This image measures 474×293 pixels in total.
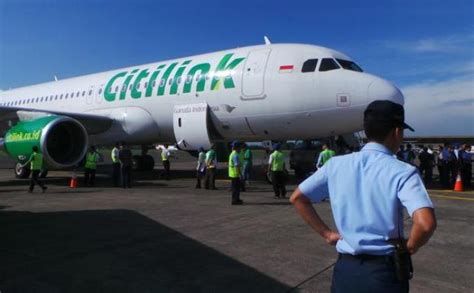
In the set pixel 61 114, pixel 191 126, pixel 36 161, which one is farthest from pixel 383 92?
pixel 61 114

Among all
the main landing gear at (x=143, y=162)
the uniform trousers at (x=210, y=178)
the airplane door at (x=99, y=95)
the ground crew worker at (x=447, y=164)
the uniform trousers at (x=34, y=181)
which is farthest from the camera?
the main landing gear at (x=143, y=162)

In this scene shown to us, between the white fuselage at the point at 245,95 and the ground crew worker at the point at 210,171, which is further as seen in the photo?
the ground crew worker at the point at 210,171

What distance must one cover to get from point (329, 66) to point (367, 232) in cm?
1026

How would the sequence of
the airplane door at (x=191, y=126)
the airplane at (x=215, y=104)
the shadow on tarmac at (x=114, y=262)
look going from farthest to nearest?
the airplane door at (x=191, y=126) → the airplane at (x=215, y=104) → the shadow on tarmac at (x=114, y=262)

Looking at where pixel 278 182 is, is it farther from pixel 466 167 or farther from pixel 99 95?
pixel 99 95

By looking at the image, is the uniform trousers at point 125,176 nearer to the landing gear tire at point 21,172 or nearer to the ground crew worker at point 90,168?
the ground crew worker at point 90,168

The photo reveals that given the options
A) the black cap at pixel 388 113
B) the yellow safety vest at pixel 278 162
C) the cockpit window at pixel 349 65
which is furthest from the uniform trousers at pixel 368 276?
the cockpit window at pixel 349 65

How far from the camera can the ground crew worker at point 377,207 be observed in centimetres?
204

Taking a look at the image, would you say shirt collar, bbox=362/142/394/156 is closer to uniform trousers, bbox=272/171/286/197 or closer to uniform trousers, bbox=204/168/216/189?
uniform trousers, bbox=272/171/286/197

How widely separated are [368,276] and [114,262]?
373 cm

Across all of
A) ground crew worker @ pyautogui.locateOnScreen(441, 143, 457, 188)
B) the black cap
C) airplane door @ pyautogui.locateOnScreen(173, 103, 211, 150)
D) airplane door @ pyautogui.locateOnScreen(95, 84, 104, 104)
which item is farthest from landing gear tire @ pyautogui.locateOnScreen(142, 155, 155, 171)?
the black cap

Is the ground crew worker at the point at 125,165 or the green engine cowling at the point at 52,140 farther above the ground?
the green engine cowling at the point at 52,140

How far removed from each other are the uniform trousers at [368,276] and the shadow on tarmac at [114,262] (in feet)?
7.05

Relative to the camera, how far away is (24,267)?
5.02 m
